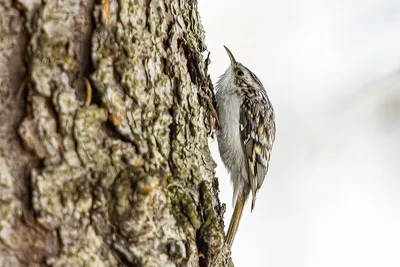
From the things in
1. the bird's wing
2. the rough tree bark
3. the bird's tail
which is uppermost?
the bird's wing

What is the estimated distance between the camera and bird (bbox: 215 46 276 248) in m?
2.43

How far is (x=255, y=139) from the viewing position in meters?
2.55

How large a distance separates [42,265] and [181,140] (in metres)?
0.41

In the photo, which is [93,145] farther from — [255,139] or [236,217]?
[255,139]

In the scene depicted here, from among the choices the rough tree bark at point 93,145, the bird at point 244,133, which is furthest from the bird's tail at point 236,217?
the rough tree bark at point 93,145

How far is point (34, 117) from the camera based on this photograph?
3.06 ft

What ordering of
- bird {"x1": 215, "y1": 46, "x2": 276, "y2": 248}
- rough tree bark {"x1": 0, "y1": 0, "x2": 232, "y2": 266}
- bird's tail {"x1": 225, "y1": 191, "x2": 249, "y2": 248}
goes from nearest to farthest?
rough tree bark {"x1": 0, "y1": 0, "x2": 232, "y2": 266}
bird's tail {"x1": 225, "y1": 191, "x2": 249, "y2": 248}
bird {"x1": 215, "y1": 46, "x2": 276, "y2": 248}

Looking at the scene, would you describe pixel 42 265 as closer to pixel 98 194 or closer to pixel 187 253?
pixel 98 194

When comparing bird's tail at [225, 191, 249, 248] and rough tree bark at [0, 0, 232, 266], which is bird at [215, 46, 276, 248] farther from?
rough tree bark at [0, 0, 232, 266]

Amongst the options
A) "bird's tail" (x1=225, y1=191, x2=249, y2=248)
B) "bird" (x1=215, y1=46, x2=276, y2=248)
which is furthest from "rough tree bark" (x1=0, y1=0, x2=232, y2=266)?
"bird" (x1=215, y1=46, x2=276, y2=248)

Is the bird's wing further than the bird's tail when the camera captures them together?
Yes

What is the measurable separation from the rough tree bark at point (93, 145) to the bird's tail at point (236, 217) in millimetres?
978

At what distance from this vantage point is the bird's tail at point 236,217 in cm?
216

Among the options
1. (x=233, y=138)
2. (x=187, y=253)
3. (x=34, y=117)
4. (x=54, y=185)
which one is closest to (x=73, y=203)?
(x=54, y=185)
